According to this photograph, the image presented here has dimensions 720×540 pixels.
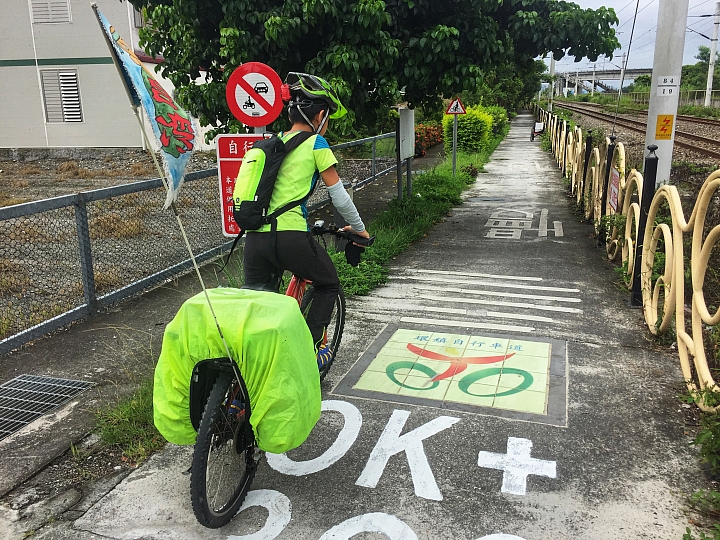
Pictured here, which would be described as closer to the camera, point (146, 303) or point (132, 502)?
point (132, 502)

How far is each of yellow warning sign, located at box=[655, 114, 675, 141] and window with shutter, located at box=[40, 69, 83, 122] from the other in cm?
1705

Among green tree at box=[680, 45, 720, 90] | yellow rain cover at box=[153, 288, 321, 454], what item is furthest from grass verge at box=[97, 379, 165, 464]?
green tree at box=[680, 45, 720, 90]

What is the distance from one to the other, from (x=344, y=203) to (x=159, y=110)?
3.96ft

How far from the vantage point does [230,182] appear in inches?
219

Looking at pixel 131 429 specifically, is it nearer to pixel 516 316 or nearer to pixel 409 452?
pixel 409 452

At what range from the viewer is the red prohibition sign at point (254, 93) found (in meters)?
5.19

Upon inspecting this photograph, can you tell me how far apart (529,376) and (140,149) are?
17072 mm

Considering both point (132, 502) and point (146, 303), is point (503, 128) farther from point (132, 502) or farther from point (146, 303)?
point (132, 502)

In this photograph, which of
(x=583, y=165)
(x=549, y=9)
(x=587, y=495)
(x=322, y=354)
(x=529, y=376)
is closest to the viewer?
(x=587, y=495)

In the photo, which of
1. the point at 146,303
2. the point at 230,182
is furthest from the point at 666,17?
the point at 146,303

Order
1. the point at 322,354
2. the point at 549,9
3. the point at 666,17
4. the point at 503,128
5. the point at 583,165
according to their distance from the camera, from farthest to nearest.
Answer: the point at 503,128
the point at 583,165
the point at 549,9
the point at 666,17
the point at 322,354

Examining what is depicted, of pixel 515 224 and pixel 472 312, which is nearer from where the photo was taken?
pixel 472 312

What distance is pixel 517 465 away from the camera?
317 centimetres

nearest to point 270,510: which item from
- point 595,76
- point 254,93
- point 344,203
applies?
point 344,203
